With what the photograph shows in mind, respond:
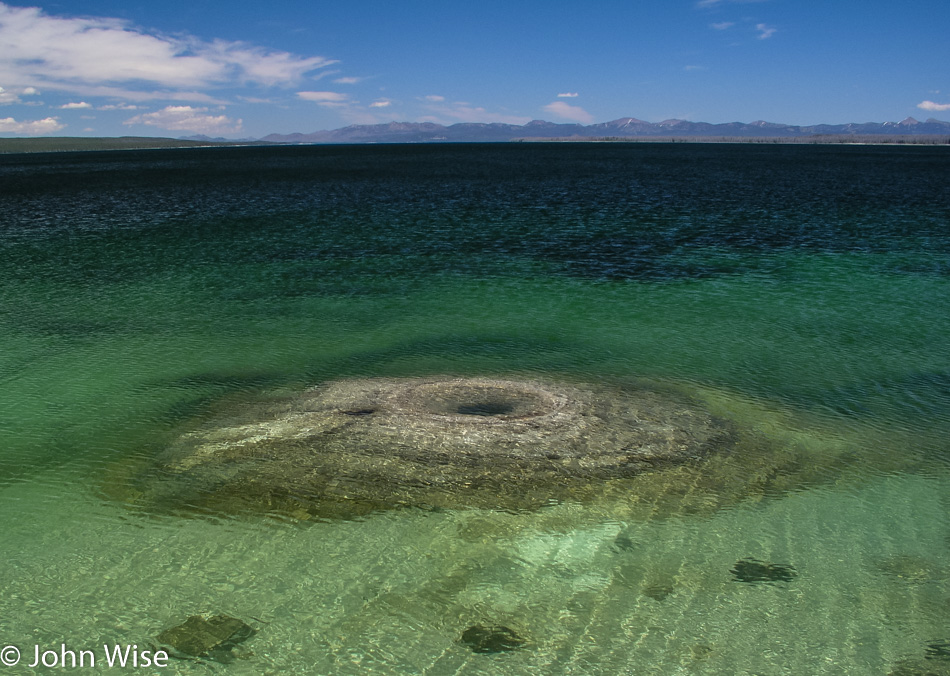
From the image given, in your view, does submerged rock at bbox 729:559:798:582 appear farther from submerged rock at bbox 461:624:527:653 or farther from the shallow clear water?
submerged rock at bbox 461:624:527:653

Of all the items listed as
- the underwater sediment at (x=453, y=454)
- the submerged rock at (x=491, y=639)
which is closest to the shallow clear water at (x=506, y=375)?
the submerged rock at (x=491, y=639)

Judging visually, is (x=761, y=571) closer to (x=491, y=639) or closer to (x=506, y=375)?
(x=491, y=639)

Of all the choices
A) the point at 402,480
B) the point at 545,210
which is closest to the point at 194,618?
the point at 402,480

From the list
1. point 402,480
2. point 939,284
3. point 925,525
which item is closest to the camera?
point 925,525

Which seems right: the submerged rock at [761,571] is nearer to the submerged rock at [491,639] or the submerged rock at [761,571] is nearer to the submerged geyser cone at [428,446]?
the submerged geyser cone at [428,446]

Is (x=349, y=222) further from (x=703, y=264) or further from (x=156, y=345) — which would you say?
(x=156, y=345)

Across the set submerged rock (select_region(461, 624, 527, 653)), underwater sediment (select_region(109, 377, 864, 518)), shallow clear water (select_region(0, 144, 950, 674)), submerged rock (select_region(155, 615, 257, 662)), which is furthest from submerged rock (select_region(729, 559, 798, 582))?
submerged rock (select_region(155, 615, 257, 662))
